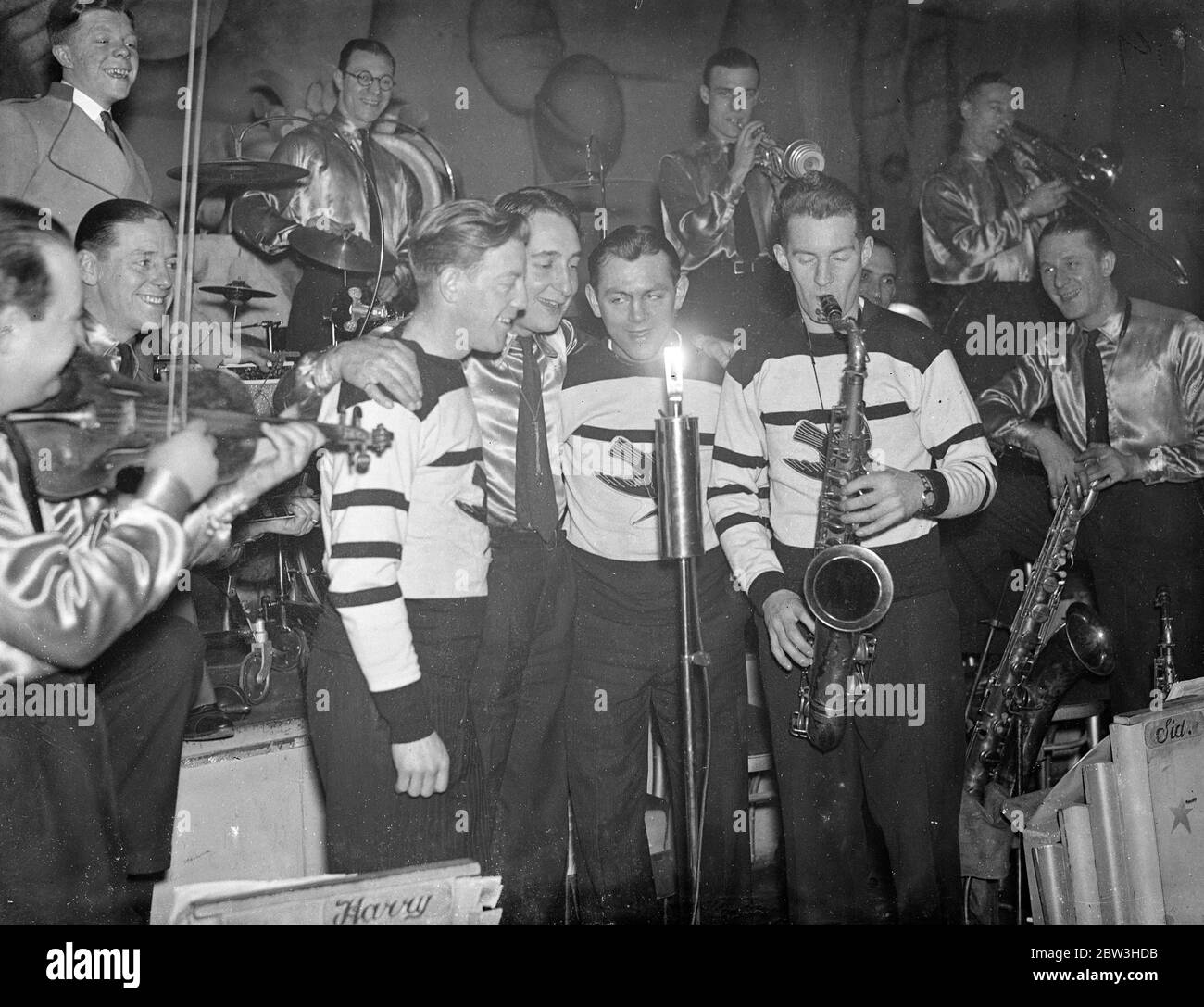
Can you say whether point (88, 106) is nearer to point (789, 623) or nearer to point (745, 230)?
point (745, 230)

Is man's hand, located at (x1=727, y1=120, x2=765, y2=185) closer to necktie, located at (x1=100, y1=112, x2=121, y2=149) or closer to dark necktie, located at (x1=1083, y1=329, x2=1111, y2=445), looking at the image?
dark necktie, located at (x1=1083, y1=329, x2=1111, y2=445)

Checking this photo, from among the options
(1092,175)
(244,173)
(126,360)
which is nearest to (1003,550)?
(1092,175)

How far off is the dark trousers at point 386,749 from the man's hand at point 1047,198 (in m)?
2.20

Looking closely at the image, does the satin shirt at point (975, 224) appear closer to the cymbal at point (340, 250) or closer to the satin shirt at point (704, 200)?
the satin shirt at point (704, 200)

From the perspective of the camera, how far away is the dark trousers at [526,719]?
11.4 ft

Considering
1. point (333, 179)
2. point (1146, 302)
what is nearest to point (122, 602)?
point (333, 179)

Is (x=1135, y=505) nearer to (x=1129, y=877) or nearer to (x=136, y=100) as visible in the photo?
(x=1129, y=877)

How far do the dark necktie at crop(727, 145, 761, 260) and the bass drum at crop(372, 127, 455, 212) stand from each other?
34.6 inches

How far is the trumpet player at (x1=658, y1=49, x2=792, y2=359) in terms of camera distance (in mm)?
3736

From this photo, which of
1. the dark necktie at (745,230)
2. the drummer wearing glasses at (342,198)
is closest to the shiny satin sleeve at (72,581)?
the drummer wearing glasses at (342,198)

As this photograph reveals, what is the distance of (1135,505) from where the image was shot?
12.8 ft

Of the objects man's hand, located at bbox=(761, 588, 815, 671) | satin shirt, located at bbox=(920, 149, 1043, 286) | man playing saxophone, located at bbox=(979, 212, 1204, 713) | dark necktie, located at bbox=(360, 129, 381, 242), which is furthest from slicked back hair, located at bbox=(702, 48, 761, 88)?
man's hand, located at bbox=(761, 588, 815, 671)

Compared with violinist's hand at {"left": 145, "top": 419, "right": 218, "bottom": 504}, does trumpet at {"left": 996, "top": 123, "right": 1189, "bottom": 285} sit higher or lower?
higher

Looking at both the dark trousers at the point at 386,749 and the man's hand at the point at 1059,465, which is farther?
the man's hand at the point at 1059,465
